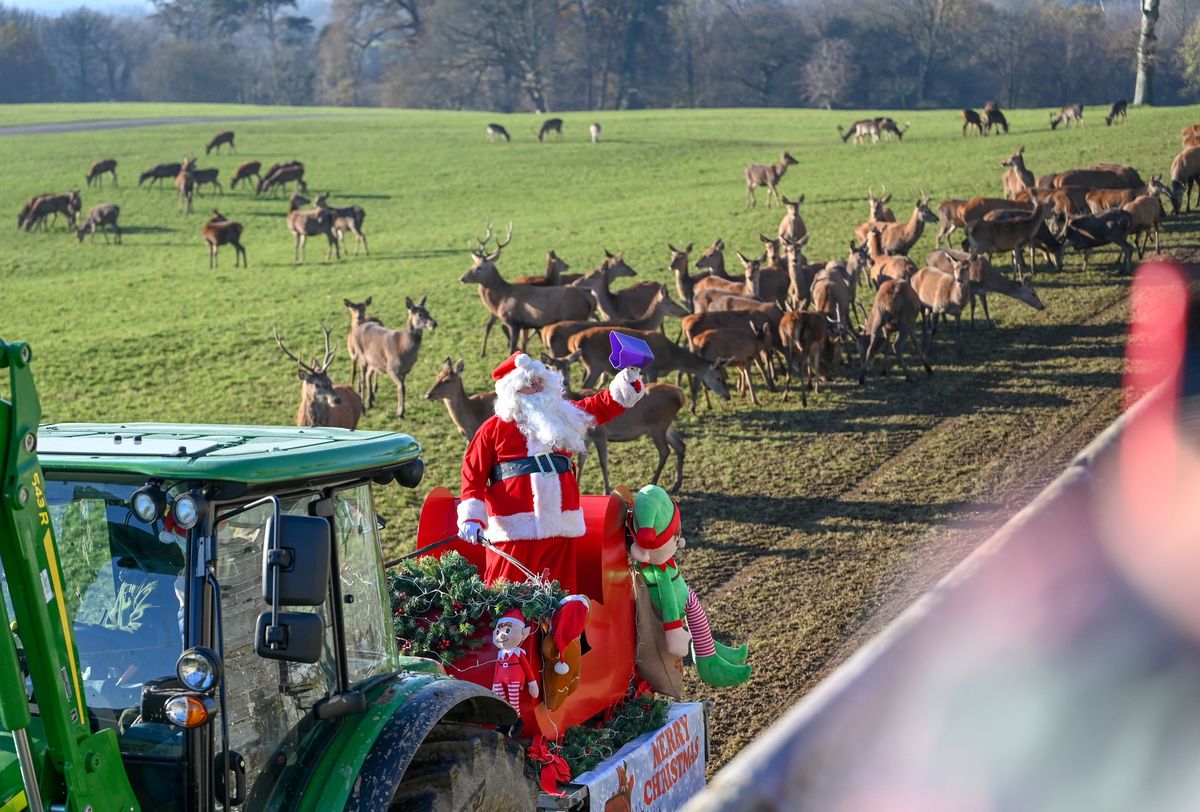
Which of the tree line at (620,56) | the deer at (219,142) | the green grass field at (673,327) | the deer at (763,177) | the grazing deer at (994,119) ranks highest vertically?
the tree line at (620,56)

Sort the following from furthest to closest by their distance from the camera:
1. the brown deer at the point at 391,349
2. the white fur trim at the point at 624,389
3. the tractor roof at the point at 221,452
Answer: the brown deer at the point at 391,349 → the white fur trim at the point at 624,389 → the tractor roof at the point at 221,452

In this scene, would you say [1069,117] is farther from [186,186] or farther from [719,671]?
[719,671]

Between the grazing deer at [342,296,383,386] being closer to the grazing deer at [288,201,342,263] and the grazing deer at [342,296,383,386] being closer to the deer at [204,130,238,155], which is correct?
the grazing deer at [288,201,342,263]

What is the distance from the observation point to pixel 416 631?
6.09m

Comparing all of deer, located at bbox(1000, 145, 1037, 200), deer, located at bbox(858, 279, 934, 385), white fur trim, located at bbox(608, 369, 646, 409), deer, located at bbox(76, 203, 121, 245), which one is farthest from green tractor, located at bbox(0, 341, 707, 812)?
deer, located at bbox(76, 203, 121, 245)

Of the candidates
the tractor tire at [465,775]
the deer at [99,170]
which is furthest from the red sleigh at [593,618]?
the deer at [99,170]

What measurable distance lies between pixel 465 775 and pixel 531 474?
2.41 metres

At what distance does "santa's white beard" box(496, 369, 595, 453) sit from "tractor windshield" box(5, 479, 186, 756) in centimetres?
311

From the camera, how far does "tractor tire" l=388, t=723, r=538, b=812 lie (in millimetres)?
4551

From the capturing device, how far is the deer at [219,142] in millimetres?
50656

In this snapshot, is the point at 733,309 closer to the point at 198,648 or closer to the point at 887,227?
the point at 887,227

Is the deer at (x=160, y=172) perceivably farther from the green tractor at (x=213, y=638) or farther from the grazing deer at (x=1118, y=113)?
the green tractor at (x=213, y=638)

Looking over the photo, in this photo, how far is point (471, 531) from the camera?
6.60m

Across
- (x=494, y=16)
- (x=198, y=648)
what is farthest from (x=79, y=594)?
(x=494, y=16)
